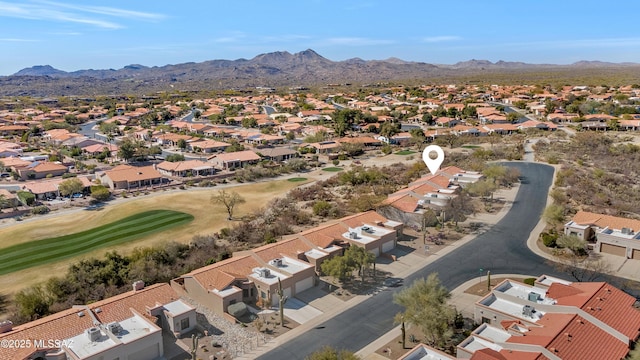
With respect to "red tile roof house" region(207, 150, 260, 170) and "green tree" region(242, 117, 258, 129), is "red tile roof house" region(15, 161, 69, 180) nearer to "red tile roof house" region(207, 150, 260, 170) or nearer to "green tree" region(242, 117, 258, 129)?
"red tile roof house" region(207, 150, 260, 170)

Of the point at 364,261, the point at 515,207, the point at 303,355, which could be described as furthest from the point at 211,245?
the point at 515,207

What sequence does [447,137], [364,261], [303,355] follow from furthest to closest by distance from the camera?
[447,137], [364,261], [303,355]

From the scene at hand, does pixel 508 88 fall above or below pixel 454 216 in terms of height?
above

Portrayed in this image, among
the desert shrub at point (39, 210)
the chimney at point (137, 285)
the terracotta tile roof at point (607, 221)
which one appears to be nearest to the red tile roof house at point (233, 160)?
the desert shrub at point (39, 210)

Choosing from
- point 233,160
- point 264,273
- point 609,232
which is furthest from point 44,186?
point 609,232

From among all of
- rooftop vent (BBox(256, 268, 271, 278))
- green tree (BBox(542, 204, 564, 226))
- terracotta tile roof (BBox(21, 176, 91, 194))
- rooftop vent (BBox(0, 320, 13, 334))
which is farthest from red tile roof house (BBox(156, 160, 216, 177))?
green tree (BBox(542, 204, 564, 226))

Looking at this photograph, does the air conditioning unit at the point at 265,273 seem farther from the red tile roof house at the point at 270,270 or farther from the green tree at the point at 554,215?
the green tree at the point at 554,215

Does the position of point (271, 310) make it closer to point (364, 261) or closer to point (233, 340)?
point (233, 340)

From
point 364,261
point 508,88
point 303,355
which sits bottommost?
point 303,355
